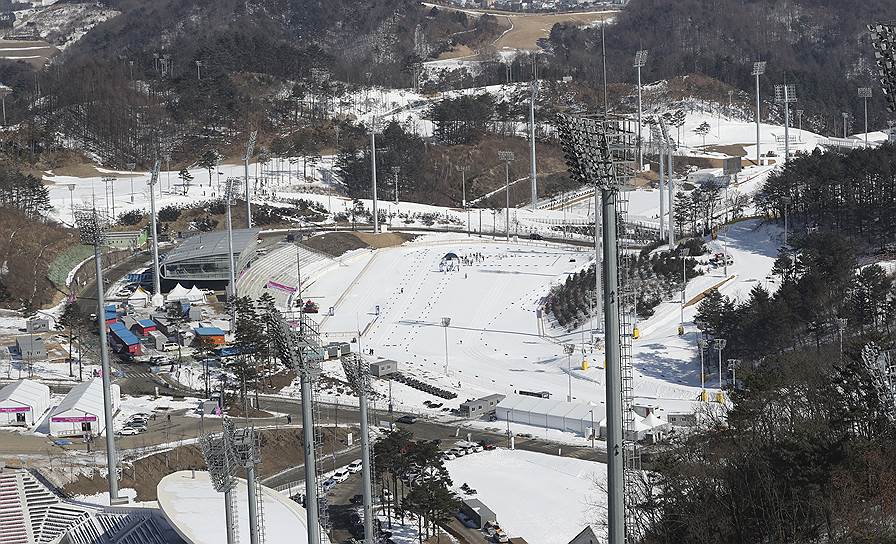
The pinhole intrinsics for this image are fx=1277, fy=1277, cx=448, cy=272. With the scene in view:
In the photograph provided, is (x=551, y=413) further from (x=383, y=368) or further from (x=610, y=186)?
(x=610, y=186)

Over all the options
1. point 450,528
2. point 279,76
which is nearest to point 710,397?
Answer: point 450,528

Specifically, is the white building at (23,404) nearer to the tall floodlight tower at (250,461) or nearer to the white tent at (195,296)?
the white tent at (195,296)

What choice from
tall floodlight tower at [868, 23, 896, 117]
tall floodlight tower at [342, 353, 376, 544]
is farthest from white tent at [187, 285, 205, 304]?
tall floodlight tower at [868, 23, 896, 117]

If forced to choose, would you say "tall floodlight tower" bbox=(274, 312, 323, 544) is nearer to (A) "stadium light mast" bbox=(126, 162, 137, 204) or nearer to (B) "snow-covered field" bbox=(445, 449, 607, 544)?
(B) "snow-covered field" bbox=(445, 449, 607, 544)

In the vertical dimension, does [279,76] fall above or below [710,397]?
above

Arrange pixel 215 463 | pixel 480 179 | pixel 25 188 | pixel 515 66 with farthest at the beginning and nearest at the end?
pixel 515 66
pixel 480 179
pixel 25 188
pixel 215 463

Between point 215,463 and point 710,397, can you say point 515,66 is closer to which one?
point 710,397

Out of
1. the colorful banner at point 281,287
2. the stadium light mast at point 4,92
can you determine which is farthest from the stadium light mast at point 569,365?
the stadium light mast at point 4,92
